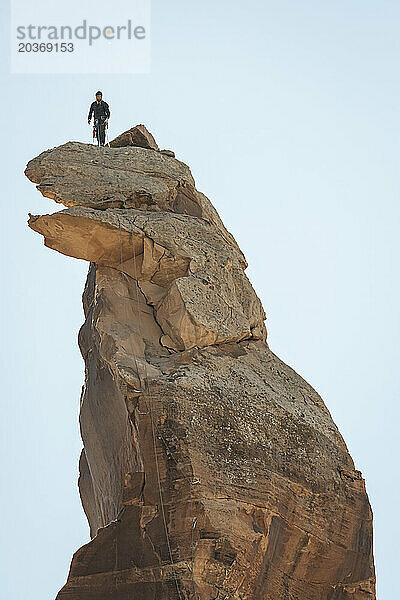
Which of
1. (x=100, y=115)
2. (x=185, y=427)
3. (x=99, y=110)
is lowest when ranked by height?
(x=185, y=427)

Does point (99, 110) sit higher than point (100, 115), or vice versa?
point (99, 110)

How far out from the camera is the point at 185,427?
1822 cm

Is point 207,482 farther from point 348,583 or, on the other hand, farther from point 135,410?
point 348,583

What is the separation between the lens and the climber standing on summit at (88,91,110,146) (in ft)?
84.8

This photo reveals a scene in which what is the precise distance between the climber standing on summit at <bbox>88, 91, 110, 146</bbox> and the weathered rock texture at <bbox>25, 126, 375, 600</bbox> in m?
2.15

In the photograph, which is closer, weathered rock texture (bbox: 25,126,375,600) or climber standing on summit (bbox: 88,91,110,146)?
weathered rock texture (bbox: 25,126,375,600)

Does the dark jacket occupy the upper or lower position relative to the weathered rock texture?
upper

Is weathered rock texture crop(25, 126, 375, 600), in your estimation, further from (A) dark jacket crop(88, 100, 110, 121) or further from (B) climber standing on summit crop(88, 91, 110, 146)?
(A) dark jacket crop(88, 100, 110, 121)

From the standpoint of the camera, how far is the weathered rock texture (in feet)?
57.6

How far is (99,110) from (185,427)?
35.9ft

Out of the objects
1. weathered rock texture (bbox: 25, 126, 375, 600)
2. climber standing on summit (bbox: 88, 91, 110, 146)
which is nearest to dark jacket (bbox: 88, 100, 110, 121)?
climber standing on summit (bbox: 88, 91, 110, 146)

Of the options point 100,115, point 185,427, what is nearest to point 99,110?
point 100,115

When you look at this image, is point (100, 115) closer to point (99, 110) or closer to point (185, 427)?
point (99, 110)

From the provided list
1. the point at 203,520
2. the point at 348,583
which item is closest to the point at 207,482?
the point at 203,520
